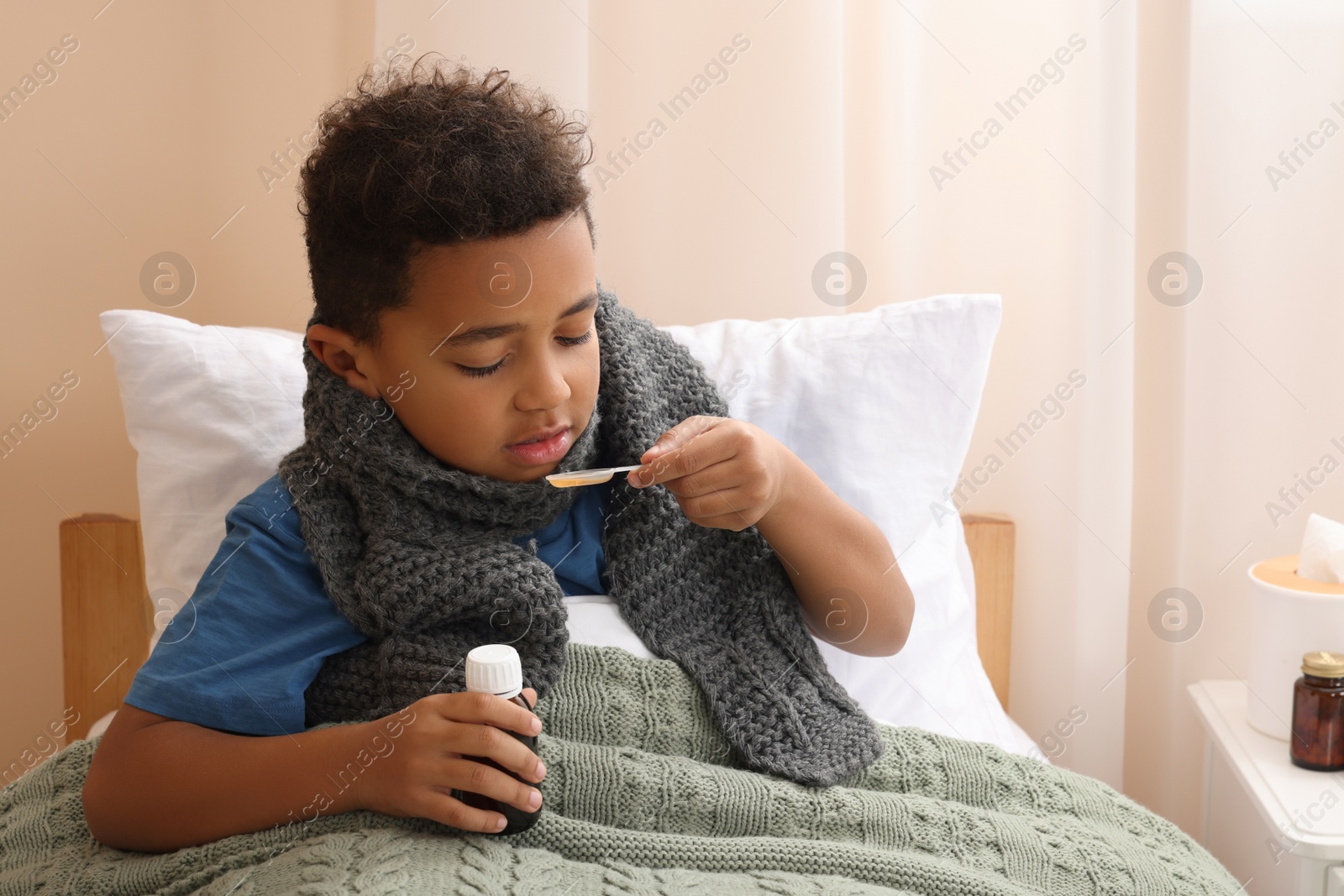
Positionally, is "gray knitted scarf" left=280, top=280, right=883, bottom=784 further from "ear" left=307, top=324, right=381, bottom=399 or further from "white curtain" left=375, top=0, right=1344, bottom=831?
"white curtain" left=375, top=0, right=1344, bottom=831

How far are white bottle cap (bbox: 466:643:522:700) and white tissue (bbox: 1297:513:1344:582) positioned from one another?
965 millimetres

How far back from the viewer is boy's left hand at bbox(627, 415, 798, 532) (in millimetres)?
866

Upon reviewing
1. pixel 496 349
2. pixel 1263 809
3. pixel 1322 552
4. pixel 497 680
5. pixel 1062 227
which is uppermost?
pixel 1062 227

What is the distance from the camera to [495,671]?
693mm

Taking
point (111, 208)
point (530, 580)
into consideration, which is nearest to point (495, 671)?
point (530, 580)

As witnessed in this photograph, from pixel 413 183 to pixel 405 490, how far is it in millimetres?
257

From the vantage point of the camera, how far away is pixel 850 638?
3.29 feet

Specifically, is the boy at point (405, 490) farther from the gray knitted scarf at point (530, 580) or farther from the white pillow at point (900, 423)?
the white pillow at point (900, 423)

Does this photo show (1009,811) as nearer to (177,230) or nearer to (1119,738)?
(1119,738)

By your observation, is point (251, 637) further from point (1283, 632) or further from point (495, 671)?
point (1283, 632)

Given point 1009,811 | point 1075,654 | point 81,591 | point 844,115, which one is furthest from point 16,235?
point 1075,654

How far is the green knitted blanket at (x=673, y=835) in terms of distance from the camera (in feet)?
2.38

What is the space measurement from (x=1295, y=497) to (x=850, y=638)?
73cm

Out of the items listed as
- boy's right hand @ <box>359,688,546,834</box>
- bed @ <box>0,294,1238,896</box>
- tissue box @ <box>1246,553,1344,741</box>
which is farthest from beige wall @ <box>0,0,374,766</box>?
tissue box @ <box>1246,553,1344,741</box>
